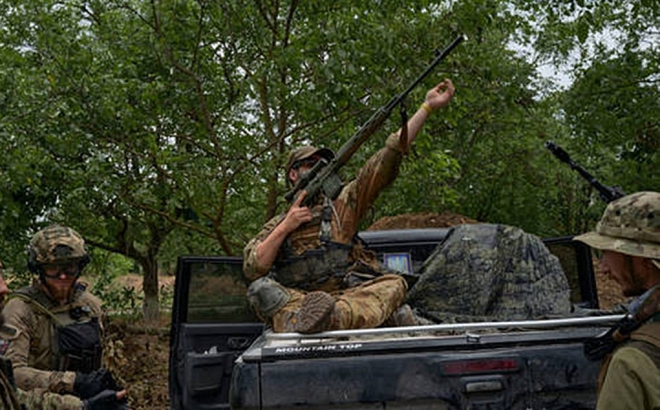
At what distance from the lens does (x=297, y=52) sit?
22.5 ft

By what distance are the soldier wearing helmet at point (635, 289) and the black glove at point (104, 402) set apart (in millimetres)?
2408

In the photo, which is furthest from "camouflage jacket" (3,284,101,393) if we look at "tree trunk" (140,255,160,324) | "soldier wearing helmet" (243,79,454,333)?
"tree trunk" (140,255,160,324)

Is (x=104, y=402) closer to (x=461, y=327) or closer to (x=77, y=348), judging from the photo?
(x=77, y=348)

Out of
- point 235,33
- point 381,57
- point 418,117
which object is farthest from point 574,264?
point 235,33

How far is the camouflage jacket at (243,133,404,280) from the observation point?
4527 millimetres

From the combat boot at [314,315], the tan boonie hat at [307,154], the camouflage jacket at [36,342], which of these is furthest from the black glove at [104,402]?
the tan boonie hat at [307,154]

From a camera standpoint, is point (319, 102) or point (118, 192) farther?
point (118, 192)

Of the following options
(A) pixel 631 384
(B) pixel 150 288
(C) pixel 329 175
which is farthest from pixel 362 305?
(B) pixel 150 288

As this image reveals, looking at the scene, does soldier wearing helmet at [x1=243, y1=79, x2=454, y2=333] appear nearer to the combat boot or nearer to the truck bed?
the combat boot

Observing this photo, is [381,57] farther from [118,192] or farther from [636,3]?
[636,3]

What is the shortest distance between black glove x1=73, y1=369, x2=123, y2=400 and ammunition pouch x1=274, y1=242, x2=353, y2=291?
4.23 ft

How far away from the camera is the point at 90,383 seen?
11.9ft

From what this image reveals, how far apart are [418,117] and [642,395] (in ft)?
9.34

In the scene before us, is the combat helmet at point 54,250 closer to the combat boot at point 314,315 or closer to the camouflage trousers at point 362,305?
the camouflage trousers at point 362,305
